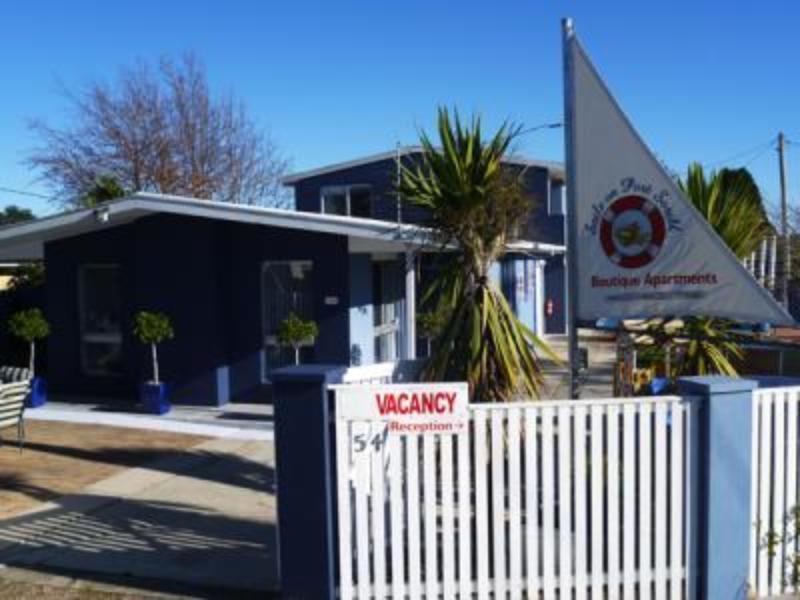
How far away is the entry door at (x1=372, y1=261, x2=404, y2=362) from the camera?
49.6ft

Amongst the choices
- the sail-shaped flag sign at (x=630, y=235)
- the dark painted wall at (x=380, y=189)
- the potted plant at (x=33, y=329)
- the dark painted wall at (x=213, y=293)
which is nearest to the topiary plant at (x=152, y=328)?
the dark painted wall at (x=213, y=293)

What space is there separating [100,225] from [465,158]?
9.24 metres

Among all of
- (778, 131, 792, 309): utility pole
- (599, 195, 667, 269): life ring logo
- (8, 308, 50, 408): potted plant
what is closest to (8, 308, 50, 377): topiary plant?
(8, 308, 50, 408): potted plant

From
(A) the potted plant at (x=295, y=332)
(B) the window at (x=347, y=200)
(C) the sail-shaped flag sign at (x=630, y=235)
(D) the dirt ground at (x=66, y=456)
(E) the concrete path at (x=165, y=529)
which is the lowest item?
(D) the dirt ground at (x=66, y=456)

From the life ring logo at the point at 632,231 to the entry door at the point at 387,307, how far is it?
884 centimetres

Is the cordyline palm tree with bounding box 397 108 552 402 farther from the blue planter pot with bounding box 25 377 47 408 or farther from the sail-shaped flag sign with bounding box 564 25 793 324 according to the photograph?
the blue planter pot with bounding box 25 377 47 408

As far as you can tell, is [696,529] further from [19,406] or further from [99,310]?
[99,310]

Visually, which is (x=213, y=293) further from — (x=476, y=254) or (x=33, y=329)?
(x=476, y=254)

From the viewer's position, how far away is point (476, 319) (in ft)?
22.8

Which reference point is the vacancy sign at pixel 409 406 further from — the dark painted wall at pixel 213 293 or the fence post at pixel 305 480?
the dark painted wall at pixel 213 293

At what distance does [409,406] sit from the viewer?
521cm

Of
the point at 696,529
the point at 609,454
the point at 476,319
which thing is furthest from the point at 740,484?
the point at 476,319

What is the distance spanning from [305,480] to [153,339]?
8.69 metres

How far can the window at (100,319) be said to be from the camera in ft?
49.5
